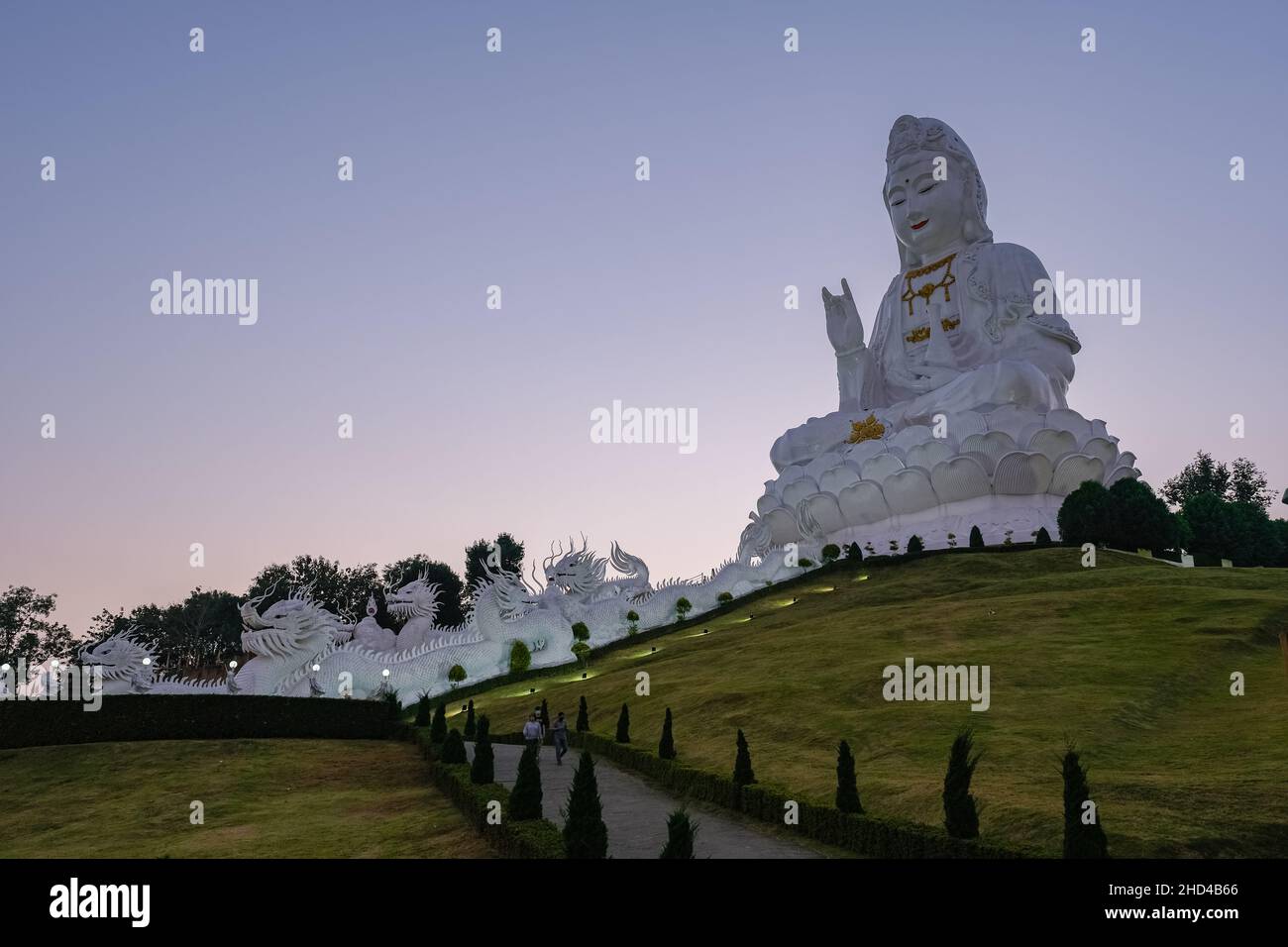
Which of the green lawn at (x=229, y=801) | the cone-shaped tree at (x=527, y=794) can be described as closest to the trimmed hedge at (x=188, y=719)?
the green lawn at (x=229, y=801)

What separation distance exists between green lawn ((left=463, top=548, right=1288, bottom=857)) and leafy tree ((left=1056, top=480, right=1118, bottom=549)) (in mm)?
3234

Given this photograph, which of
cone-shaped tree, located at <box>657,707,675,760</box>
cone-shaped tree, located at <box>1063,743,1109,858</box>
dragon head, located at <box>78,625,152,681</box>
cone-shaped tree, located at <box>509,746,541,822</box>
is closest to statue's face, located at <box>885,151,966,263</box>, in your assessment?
dragon head, located at <box>78,625,152,681</box>

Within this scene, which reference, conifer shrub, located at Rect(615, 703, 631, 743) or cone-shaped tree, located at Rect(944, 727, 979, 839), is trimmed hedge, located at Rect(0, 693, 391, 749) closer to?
conifer shrub, located at Rect(615, 703, 631, 743)

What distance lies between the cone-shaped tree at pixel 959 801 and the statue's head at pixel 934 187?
118 ft

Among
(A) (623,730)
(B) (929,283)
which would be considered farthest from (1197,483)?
(A) (623,730)

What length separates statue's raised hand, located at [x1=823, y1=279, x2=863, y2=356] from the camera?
140 ft

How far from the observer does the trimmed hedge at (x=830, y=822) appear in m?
8.30

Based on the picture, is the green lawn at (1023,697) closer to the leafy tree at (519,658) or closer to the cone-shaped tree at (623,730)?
the cone-shaped tree at (623,730)
